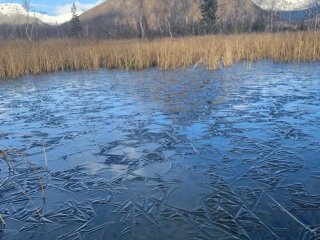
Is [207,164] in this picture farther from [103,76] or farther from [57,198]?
[103,76]

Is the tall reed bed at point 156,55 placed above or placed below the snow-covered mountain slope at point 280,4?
below

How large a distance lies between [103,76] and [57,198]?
734 cm

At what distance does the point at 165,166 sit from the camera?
134 inches

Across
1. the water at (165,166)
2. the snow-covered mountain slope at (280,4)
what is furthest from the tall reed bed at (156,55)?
the snow-covered mountain slope at (280,4)

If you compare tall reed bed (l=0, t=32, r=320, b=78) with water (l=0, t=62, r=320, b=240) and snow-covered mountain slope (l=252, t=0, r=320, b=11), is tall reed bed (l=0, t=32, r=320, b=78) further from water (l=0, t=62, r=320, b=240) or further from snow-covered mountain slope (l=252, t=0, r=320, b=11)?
snow-covered mountain slope (l=252, t=0, r=320, b=11)

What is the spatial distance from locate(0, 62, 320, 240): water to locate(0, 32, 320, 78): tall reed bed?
4016mm

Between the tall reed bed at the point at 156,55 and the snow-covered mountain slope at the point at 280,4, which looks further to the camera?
the snow-covered mountain slope at the point at 280,4

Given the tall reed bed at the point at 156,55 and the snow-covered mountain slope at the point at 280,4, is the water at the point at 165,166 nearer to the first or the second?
the tall reed bed at the point at 156,55

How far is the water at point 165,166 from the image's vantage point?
2.44 meters

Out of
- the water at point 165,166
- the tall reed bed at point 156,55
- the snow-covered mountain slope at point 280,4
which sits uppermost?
the snow-covered mountain slope at point 280,4

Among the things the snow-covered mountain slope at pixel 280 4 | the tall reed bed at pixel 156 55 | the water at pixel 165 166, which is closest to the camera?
the water at pixel 165 166

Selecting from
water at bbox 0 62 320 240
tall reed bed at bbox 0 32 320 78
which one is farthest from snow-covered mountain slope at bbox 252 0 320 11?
water at bbox 0 62 320 240

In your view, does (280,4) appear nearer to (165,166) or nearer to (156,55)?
(156,55)

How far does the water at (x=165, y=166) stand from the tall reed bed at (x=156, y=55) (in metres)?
4.02
